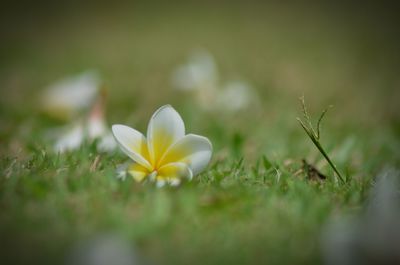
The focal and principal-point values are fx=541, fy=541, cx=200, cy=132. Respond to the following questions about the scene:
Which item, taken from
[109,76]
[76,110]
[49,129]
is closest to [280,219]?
[49,129]

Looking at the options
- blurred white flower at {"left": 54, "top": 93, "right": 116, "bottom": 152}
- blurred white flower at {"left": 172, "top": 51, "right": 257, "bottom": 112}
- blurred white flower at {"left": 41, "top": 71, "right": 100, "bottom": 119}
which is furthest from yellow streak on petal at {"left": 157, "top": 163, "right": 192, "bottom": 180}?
blurred white flower at {"left": 172, "top": 51, "right": 257, "bottom": 112}

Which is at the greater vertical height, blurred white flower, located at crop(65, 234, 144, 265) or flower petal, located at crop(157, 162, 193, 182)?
flower petal, located at crop(157, 162, 193, 182)

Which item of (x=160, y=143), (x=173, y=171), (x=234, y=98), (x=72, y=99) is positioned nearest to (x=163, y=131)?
(x=160, y=143)

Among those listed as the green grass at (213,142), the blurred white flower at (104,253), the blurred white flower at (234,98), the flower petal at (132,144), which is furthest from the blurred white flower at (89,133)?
the blurred white flower at (234,98)

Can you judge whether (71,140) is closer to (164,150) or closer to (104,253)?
(164,150)

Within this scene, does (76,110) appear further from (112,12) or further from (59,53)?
(112,12)

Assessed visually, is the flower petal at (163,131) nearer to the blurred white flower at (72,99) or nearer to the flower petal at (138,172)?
the flower petal at (138,172)

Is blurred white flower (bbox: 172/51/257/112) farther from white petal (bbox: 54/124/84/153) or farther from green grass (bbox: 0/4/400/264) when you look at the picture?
white petal (bbox: 54/124/84/153)
